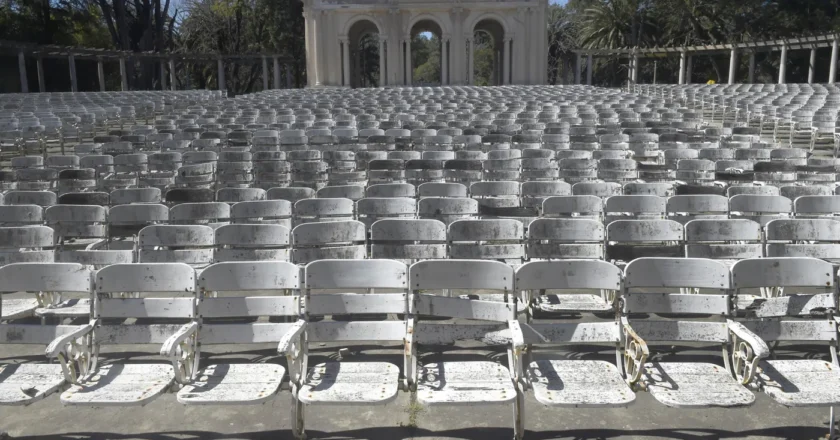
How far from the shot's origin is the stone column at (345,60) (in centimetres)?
4522

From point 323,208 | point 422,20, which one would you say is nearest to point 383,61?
point 422,20

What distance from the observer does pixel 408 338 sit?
4117 millimetres

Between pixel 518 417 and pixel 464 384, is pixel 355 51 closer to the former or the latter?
pixel 464 384

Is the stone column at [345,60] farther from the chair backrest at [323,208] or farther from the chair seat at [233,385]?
the chair seat at [233,385]

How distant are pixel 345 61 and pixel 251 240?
41328 millimetres

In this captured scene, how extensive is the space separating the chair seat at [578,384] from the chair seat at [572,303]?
3.21ft

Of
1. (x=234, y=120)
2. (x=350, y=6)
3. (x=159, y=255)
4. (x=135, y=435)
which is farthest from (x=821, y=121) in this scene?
(x=350, y=6)

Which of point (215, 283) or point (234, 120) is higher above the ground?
point (234, 120)

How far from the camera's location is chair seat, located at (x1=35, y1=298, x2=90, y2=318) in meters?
5.14

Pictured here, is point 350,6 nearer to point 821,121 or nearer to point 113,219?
point 821,121

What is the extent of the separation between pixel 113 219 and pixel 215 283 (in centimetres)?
291

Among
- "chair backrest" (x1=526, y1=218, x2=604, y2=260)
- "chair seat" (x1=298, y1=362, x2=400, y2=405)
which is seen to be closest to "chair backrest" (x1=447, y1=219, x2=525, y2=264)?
"chair backrest" (x1=526, y1=218, x2=604, y2=260)

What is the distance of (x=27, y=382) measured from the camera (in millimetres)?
4016

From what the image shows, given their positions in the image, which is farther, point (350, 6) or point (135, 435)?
point (350, 6)
